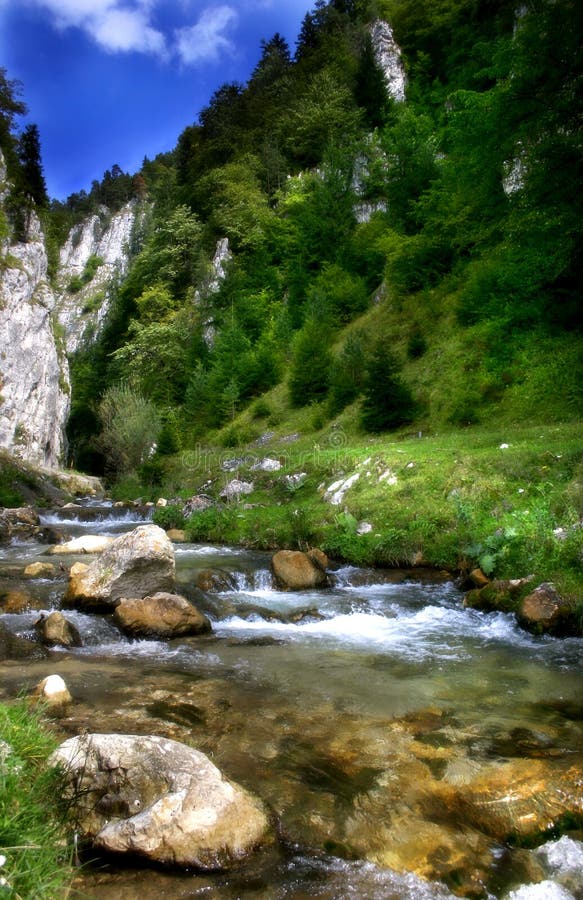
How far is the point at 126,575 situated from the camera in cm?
948

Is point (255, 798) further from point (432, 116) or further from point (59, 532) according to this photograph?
point (432, 116)

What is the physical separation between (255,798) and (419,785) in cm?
133

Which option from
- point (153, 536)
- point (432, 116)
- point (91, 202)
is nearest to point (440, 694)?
point (153, 536)

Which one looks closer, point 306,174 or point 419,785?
point 419,785

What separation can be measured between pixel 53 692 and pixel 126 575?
13.3 feet

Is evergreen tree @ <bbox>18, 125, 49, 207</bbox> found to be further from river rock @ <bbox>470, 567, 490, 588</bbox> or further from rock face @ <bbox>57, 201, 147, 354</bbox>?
rock face @ <bbox>57, 201, 147, 354</bbox>

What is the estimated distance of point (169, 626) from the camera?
328 inches

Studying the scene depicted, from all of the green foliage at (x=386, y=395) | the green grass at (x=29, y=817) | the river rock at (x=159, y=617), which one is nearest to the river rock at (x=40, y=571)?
the river rock at (x=159, y=617)

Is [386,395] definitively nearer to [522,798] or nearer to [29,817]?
[522,798]

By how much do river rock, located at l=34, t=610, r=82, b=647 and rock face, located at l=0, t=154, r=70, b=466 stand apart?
3010 centimetres

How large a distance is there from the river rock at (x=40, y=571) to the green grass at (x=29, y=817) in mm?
9097

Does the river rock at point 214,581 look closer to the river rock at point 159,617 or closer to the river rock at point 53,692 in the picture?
the river rock at point 159,617

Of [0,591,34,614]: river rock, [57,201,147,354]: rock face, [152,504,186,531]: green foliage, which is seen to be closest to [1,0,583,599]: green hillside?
[152,504,186,531]: green foliage

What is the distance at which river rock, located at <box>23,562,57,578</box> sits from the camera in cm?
1199
